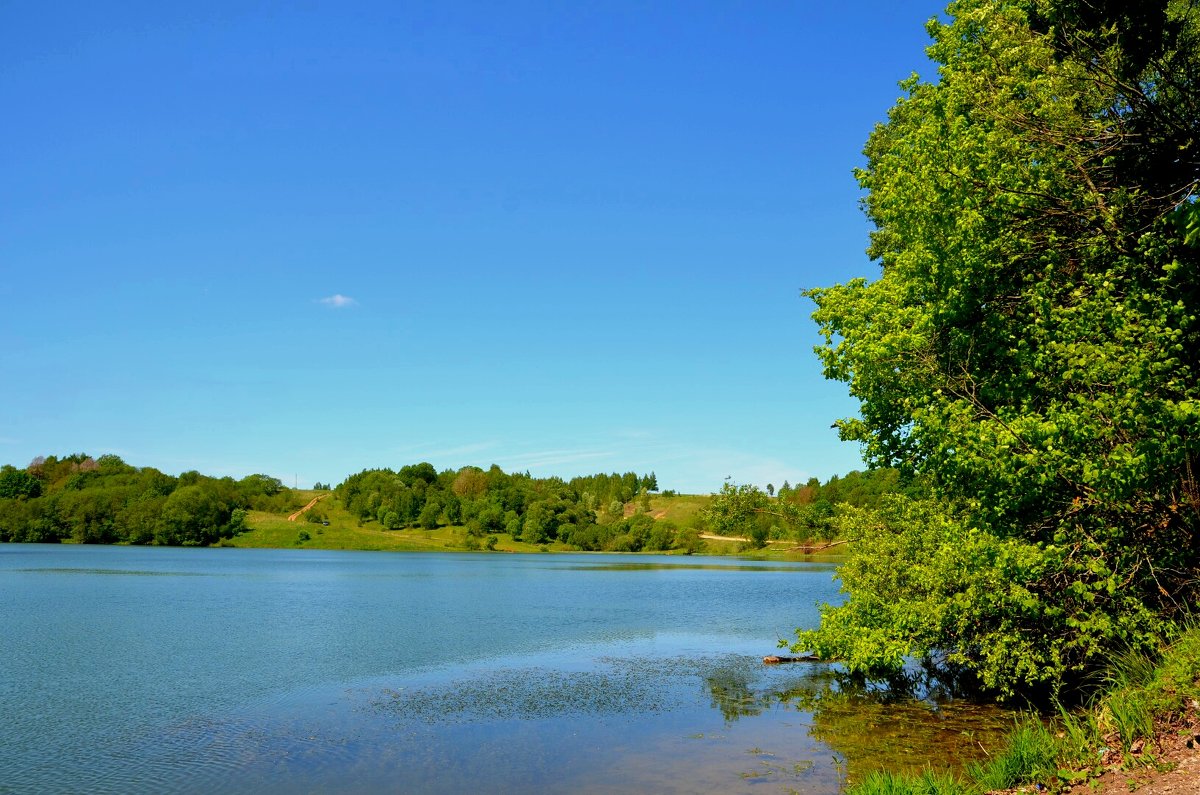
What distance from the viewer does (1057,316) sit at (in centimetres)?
1720

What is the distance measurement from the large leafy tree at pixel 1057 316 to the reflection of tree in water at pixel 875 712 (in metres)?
2.71

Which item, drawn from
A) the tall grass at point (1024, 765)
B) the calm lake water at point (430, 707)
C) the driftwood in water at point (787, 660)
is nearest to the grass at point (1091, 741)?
the tall grass at point (1024, 765)

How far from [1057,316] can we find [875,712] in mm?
16207

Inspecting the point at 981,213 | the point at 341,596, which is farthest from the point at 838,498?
the point at 981,213

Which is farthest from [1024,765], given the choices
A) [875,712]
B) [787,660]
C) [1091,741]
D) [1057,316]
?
[787,660]

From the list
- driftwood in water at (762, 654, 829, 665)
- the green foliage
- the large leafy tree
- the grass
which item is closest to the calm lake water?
driftwood in water at (762, 654, 829, 665)

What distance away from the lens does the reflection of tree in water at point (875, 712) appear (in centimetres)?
2200

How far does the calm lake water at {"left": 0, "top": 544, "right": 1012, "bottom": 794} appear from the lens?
859 inches

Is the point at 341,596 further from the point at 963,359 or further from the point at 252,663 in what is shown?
the point at 963,359

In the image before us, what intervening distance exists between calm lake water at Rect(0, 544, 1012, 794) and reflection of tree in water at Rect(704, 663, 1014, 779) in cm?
13

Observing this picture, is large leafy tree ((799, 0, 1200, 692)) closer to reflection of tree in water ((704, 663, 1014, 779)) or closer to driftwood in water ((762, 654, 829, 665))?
reflection of tree in water ((704, 663, 1014, 779))

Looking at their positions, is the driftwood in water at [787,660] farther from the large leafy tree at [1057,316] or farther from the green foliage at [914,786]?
the green foliage at [914,786]

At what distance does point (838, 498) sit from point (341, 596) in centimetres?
12413

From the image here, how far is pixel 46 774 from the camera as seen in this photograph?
71.5 feet
